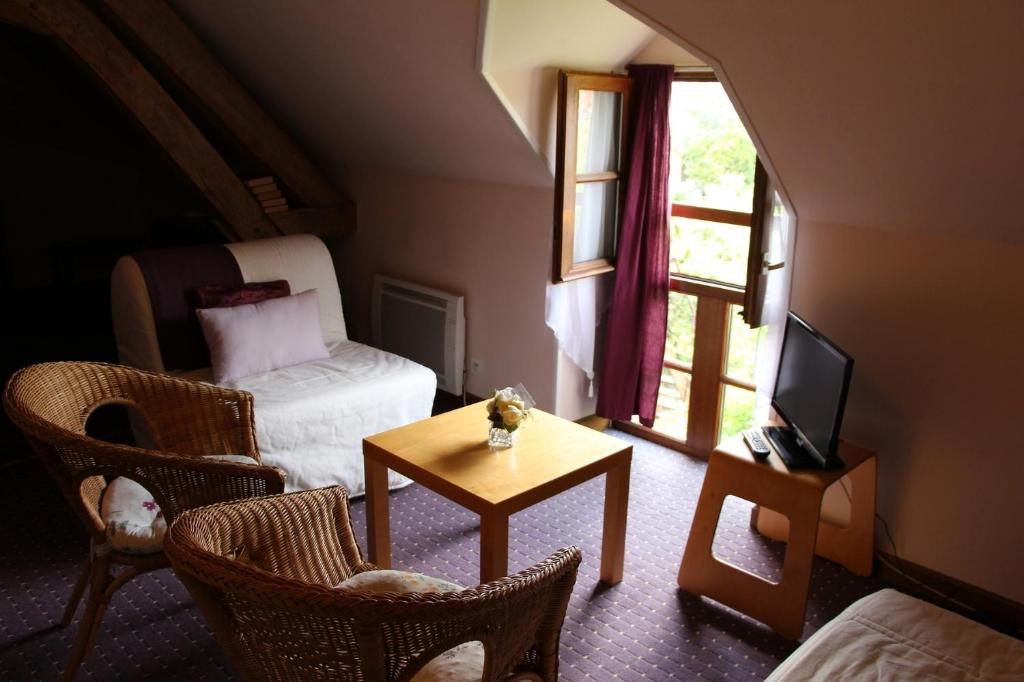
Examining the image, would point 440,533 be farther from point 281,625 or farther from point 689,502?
point 281,625

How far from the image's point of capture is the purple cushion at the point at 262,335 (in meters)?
3.30

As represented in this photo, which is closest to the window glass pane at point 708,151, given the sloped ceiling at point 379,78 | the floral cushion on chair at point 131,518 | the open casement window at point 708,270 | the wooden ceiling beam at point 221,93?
the open casement window at point 708,270

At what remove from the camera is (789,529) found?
2660mm

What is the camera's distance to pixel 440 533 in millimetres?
3115

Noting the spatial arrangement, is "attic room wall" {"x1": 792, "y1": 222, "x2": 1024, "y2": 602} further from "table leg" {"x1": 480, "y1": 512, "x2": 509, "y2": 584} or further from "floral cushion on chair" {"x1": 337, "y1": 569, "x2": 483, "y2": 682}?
"floral cushion on chair" {"x1": 337, "y1": 569, "x2": 483, "y2": 682}

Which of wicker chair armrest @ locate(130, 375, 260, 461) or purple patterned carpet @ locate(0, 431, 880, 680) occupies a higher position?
wicker chair armrest @ locate(130, 375, 260, 461)

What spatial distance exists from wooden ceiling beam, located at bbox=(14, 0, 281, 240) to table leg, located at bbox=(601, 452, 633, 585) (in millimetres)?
2186

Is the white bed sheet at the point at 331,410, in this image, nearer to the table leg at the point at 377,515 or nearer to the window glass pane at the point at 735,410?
the table leg at the point at 377,515

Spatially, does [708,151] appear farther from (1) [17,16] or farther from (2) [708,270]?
(1) [17,16]

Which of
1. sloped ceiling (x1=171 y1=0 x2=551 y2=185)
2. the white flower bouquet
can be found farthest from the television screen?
sloped ceiling (x1=171 y1=0 x2=551 y2=185)

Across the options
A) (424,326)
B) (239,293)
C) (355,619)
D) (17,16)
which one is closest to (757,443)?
(355,619)

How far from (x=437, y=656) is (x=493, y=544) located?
77 cm

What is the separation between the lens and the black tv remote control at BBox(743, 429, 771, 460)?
2.68 meters

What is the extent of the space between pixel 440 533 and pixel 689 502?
96 cm
